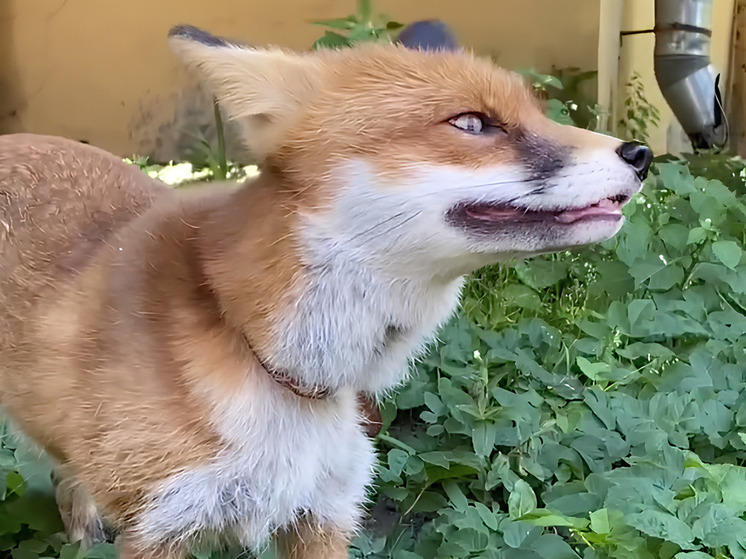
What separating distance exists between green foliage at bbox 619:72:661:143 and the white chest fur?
10.6 ft

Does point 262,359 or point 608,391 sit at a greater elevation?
point 262,359

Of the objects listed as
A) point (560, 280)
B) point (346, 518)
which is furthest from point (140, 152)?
point (346, 518)

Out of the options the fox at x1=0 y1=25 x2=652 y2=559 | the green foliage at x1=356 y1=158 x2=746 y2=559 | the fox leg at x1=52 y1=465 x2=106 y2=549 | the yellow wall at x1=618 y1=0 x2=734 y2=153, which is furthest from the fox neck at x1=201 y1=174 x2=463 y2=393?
the yellow wall at x1=618 y1=0 x2=734 y2=153

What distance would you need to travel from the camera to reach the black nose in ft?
3.30

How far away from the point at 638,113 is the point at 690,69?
344 millimetres

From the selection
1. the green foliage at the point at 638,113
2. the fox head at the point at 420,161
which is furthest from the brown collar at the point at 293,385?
the green foliage at the point at 638,113

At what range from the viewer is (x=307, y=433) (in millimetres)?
1128

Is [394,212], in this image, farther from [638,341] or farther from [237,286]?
[638,341]

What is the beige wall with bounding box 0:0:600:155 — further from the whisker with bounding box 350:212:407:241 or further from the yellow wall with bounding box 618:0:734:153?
the whisker with bounding box 350:212:407:241

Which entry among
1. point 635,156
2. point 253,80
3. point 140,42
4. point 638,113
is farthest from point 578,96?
point 253,80

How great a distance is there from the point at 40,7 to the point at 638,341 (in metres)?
3.57

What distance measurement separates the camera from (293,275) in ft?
3.32

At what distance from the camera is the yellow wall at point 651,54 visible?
12.8ft

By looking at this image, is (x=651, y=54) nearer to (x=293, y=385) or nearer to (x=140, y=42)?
(x=140, y=42)
